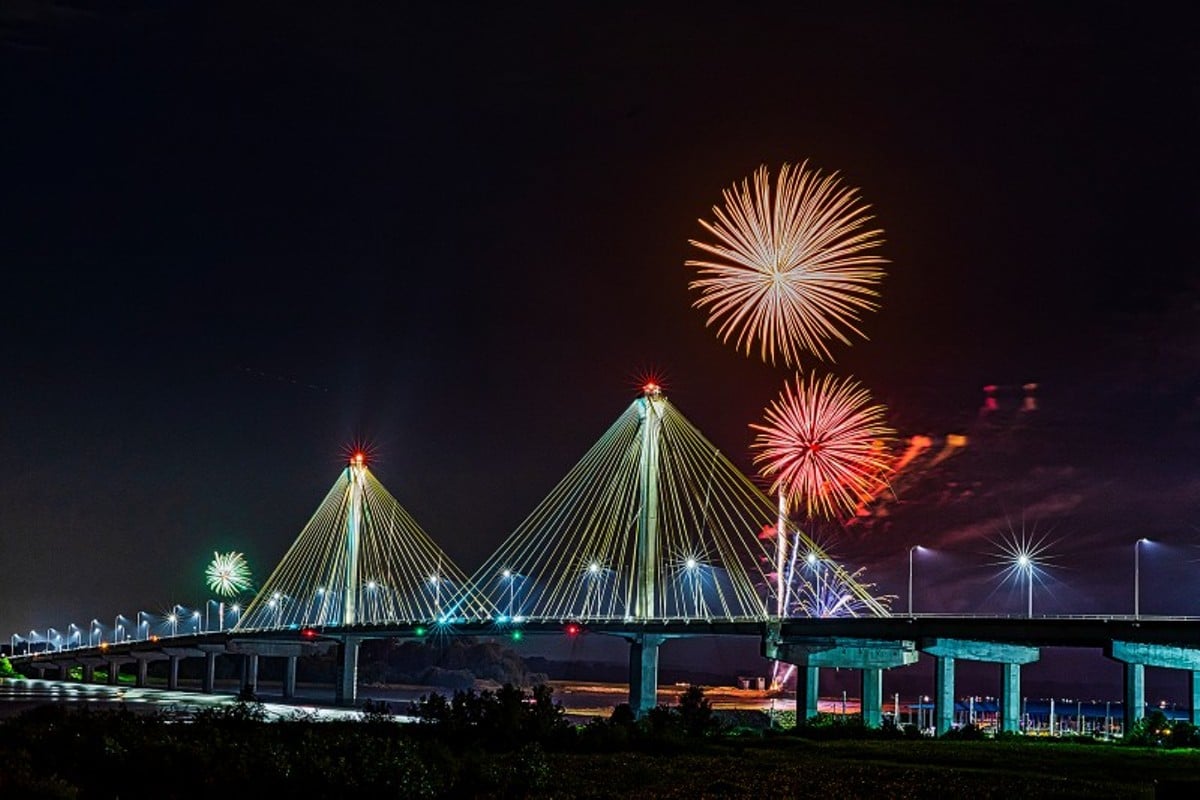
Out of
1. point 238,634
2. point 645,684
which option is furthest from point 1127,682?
point 238,634

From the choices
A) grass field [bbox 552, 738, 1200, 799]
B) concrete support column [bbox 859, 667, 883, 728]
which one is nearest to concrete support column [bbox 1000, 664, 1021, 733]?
concrete support column [bbox 859, 667, 883, 728]

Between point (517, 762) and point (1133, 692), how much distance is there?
46.7 meters

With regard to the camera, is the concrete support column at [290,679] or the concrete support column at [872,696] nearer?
the concrete support column at [872,696]

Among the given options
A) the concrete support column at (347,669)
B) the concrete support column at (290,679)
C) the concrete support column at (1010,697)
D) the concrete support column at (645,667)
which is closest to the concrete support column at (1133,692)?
the concrete support column at (1010,697)

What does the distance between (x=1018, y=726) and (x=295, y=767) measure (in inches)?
2290

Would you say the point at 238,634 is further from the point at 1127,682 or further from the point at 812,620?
the point at 1127,682

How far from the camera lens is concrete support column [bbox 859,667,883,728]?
86688 millimetres

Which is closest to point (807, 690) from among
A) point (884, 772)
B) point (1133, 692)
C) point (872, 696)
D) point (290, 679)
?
point (872, 696)

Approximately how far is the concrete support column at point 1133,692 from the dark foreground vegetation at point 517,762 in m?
17.8

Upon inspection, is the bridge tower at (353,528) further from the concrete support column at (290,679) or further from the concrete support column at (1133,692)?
the concrete support column at (1133,692)

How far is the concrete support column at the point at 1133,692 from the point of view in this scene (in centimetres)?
7169

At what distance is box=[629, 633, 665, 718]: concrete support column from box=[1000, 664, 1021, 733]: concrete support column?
2395 centimetres

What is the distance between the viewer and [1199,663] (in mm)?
72812

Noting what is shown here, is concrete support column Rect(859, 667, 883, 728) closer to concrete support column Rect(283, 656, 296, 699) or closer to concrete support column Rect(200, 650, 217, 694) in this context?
concrete support column Rect(283, 656, 296, 699)
